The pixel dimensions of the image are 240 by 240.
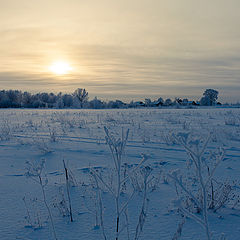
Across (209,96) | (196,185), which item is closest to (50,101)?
(209,96)

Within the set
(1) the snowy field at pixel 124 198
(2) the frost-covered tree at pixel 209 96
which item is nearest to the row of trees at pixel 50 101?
(2) the frost-covered tree at pixel 209 96

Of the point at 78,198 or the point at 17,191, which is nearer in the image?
the point at 78,198

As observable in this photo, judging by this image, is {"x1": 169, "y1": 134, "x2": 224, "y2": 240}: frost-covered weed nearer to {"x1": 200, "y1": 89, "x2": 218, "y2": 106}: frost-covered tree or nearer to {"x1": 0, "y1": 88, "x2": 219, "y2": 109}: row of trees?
{"x1": 0, "y1": 88, "x2": 219, "y2": 109}: row of trees

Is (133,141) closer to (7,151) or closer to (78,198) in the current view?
(7,151)

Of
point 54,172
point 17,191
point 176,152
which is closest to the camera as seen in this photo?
point 17,191

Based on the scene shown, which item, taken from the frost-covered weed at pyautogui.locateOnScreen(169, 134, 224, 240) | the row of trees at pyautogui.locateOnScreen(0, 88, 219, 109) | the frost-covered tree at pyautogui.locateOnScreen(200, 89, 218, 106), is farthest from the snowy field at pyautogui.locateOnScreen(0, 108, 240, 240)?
the frost-covered tree at pyautogui.locateOnScreen(200, 89, 218, 106)

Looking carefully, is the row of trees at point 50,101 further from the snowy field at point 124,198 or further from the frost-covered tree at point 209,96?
the snowy field at point 124,198

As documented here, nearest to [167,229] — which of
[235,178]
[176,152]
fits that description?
[235,178]

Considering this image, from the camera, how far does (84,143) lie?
8234 mm

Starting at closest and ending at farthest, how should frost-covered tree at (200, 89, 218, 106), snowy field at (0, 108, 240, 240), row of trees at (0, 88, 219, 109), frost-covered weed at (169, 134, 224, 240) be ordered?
frost-covered weed at (169, 134, 224, 240) < snowy field at (0, 108, 240, 240) < row of trees at (0, 88, 219, 109) < frost-covered tree at (200, 89, 218, 106)

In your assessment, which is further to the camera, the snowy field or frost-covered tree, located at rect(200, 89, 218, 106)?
frost-covered tree, located at rect(200, 89, 218, 106)

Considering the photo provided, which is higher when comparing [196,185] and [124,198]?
[196,185]

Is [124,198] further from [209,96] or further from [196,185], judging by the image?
[209,96]

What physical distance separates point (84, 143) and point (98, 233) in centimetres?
551
